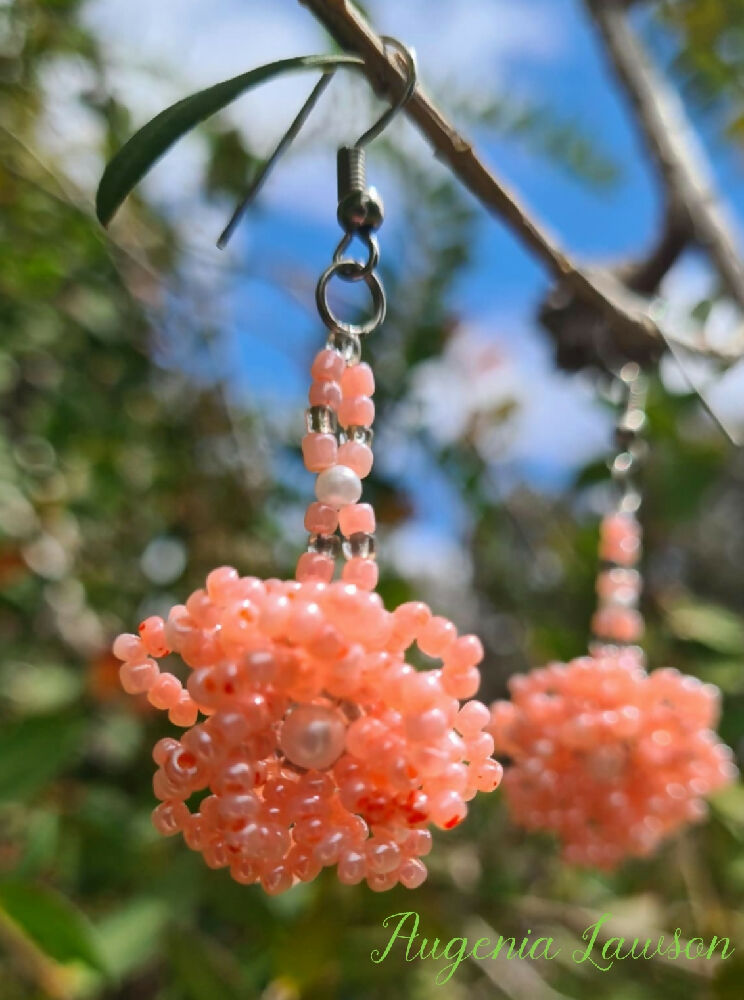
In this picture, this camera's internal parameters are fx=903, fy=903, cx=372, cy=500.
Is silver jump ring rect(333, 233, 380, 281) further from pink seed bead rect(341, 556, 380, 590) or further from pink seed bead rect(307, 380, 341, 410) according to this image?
pink seed bead rect(341, 556, 380, 590)

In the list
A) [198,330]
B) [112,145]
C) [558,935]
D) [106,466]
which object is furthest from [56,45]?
[558,935]

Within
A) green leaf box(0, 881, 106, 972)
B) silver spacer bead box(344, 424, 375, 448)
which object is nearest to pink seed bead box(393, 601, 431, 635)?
silver spacer bead box(344, 424, 375, 448)

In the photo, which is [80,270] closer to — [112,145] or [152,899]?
[112,145]

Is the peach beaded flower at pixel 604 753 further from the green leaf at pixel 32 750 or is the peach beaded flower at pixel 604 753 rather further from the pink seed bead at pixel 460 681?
the green leaf at pixel 32 750

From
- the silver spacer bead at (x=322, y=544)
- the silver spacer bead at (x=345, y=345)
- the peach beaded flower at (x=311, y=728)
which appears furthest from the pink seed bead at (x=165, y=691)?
the silver spacer bead at (x=345, y=345)

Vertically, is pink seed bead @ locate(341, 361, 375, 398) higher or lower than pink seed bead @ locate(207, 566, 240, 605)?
higher

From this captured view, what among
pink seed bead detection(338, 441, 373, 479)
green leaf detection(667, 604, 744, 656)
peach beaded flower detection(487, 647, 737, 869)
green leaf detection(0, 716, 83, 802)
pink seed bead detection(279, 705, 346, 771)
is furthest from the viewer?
green leaf detection(667, 604, 744, 656)
